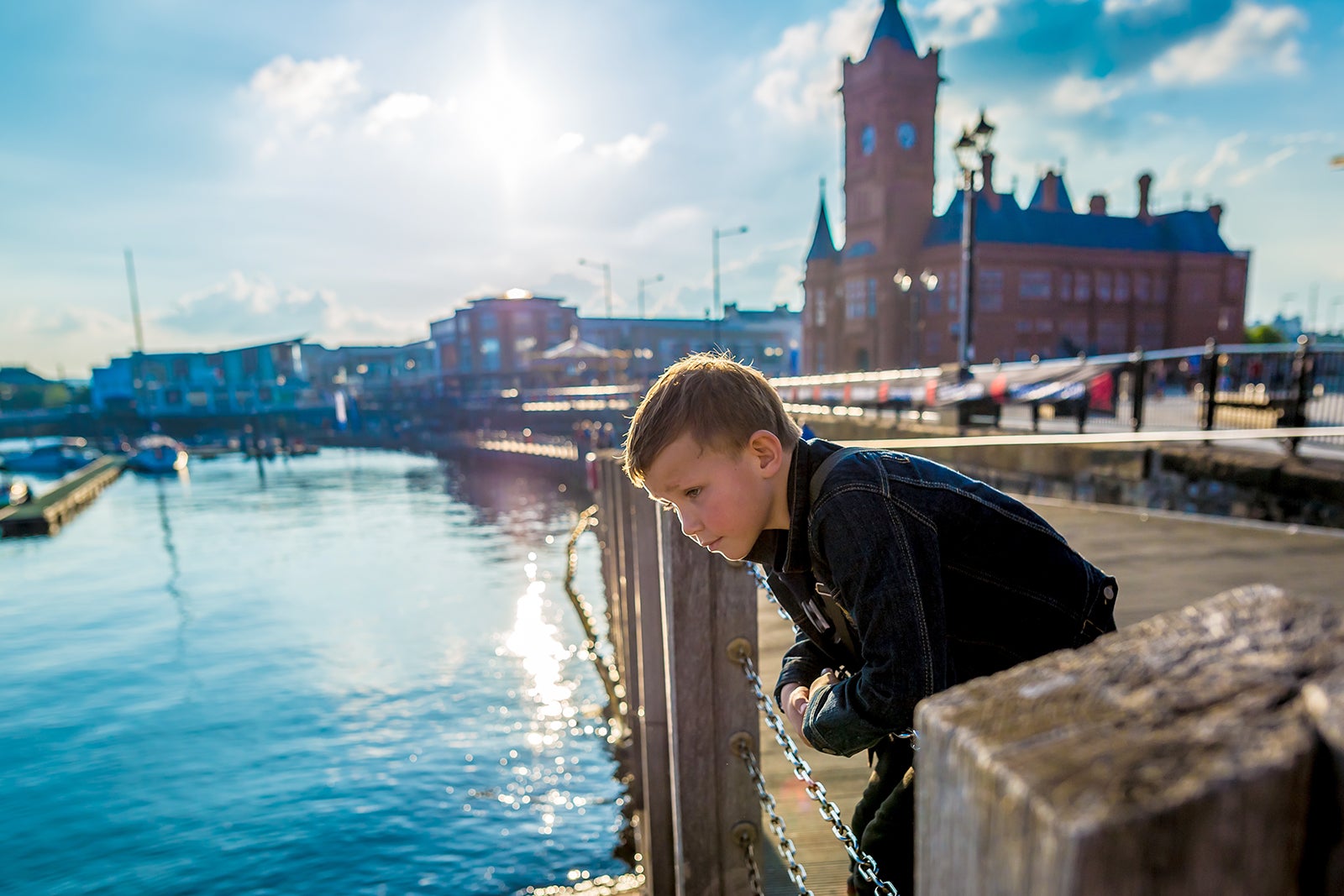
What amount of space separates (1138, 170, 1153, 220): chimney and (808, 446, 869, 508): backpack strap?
64244mm

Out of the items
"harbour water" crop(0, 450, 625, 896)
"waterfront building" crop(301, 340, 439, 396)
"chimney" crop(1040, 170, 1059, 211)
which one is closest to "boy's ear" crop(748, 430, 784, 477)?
"harbour water" crop(0, 450, 625, 896)

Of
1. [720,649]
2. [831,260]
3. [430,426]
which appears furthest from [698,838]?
[430,426]

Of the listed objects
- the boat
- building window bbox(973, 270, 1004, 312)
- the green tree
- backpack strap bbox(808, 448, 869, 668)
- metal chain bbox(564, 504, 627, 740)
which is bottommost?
the boat

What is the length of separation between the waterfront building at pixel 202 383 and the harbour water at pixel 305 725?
6494 centimetres

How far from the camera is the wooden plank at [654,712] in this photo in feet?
10.7

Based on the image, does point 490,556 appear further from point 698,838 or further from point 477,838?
point 698,838

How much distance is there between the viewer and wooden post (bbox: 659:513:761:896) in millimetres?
2295

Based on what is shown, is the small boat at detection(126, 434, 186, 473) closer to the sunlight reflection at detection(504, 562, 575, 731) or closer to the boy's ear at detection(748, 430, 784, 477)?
the sunlight reflection at detection(504, 562, 575, 731)

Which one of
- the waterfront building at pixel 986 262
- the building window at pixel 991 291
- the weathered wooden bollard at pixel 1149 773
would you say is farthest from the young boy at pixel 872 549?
the building window at pixel 991 291

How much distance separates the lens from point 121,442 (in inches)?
2574

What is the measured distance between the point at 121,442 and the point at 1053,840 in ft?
273

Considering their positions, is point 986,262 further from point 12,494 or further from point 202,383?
point 202,383

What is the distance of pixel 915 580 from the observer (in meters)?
1.43

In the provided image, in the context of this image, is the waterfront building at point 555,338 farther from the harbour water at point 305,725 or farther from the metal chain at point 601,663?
the metal chain at point 601,663
